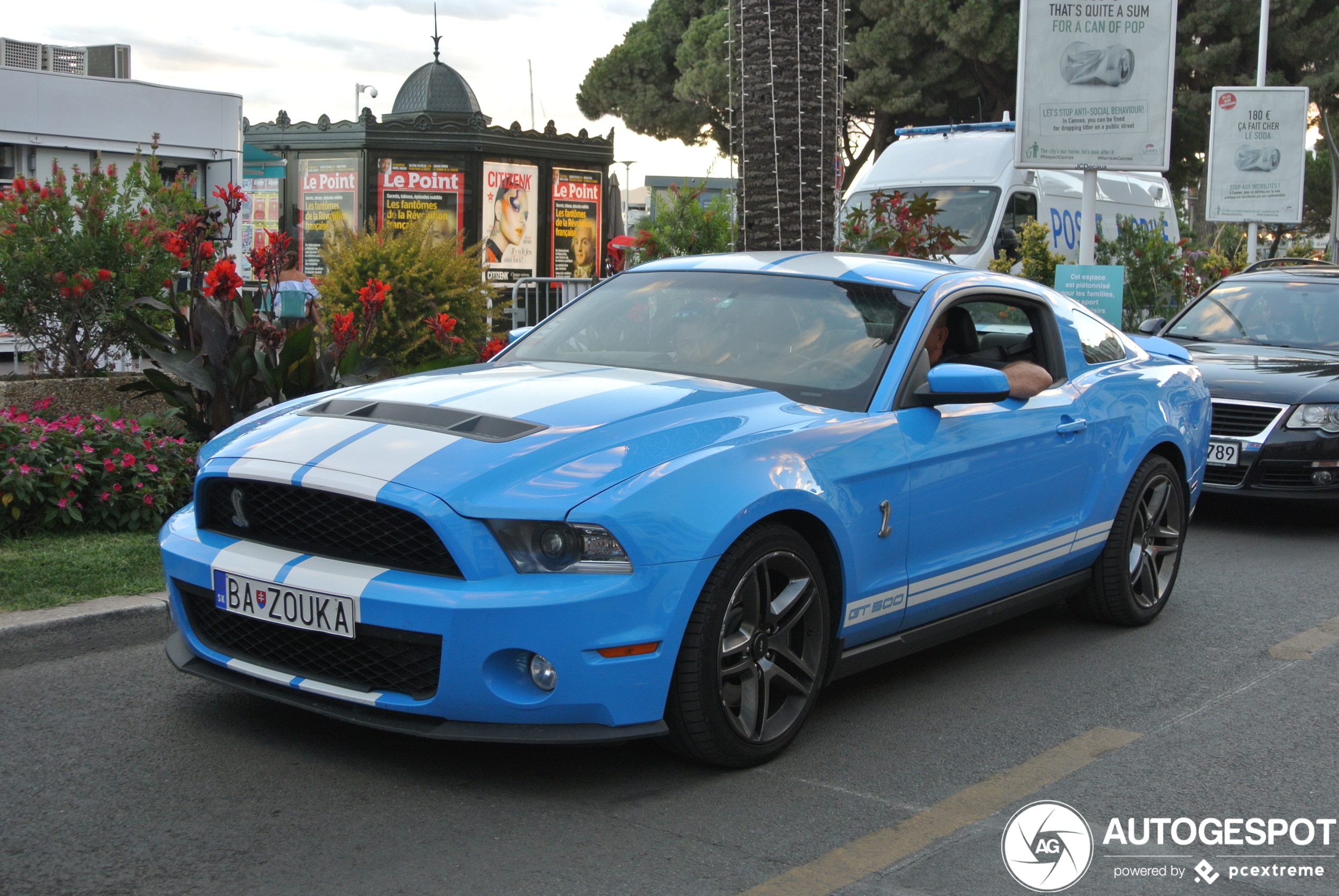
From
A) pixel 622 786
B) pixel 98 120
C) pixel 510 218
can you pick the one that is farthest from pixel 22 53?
pixel 622 786

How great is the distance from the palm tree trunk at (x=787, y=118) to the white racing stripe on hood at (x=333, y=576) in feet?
24.3

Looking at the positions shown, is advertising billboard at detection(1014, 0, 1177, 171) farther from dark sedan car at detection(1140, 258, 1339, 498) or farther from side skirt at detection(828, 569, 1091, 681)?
Result: side skirt at detection(828, 569, 1091, 681)

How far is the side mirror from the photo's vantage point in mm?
4672

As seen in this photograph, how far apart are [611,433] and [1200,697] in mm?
2589

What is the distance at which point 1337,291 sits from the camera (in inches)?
406

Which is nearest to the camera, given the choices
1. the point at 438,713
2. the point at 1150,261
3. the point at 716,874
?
the point at 716,874

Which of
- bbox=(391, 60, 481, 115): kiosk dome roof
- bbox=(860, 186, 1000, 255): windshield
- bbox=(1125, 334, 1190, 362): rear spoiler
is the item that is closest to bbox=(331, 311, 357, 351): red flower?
bbox=(1125, 334, 1190, 362): rear spoiler

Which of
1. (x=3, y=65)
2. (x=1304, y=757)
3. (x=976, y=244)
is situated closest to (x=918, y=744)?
(x=1304, y=757)

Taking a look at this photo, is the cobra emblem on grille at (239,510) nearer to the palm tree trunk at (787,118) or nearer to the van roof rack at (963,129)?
the palm tree trunk at (787,118)

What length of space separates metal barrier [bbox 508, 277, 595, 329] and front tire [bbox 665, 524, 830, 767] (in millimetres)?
11614

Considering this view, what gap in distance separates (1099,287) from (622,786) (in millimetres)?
9468

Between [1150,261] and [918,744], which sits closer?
[918,744]

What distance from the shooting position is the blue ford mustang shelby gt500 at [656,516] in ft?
12.1

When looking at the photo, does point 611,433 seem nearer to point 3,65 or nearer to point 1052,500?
point 1052,500
